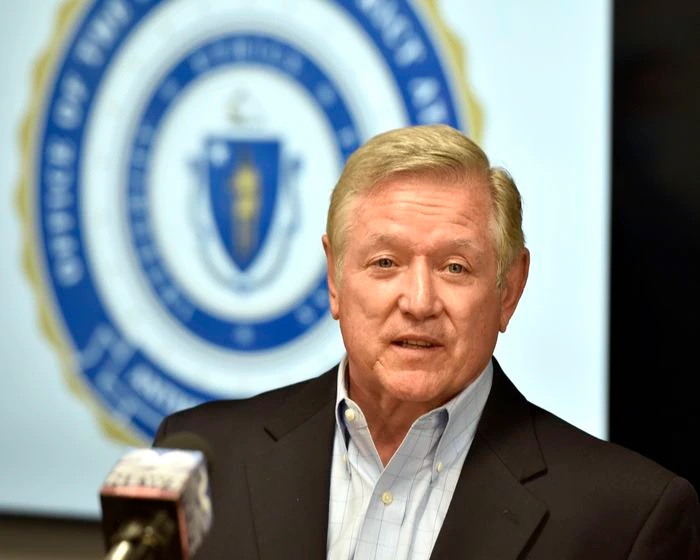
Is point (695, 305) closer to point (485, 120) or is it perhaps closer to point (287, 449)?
point (485, 120)

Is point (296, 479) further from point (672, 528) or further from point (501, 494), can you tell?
point (672, 528)

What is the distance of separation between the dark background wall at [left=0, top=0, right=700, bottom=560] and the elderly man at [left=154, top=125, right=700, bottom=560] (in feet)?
3.52

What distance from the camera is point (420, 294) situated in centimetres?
190

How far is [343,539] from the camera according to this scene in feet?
6.46

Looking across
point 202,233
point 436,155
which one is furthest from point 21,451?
point 436,155

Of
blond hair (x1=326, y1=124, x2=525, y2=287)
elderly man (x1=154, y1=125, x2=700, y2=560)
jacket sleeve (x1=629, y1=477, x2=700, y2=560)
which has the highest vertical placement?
blond hair (x1=326, y1=124, x2=525, y2=287)

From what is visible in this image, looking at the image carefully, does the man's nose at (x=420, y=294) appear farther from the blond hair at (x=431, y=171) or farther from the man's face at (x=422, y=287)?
the blond hair at (x=431, y=171)

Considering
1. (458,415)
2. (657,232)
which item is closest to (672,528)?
(458,415)

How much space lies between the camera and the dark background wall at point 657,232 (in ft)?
9.83

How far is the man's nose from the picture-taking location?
1.89 m

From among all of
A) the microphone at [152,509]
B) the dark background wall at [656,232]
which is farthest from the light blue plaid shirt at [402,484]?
the dark background wall at [656,232]

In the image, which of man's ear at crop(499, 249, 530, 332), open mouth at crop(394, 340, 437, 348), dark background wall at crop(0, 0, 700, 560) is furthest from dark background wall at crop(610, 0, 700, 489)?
open mouth at crop(394, 340, 437, 348)

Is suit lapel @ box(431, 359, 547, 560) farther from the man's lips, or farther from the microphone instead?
the microphone

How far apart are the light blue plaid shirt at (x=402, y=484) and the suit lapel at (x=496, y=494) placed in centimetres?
3
